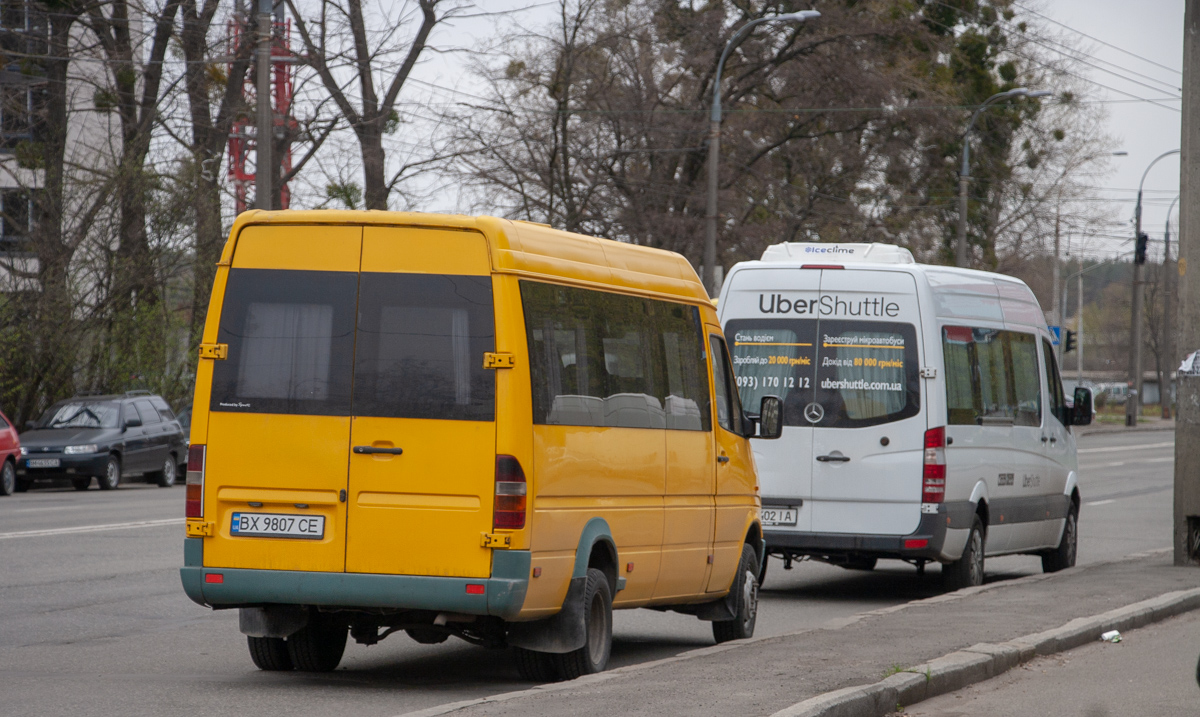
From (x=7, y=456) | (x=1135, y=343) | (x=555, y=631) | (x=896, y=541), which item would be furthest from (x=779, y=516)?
(x=1135, y=343)

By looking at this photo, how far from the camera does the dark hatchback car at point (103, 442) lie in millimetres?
25625

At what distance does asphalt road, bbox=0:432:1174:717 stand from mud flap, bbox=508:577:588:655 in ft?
1.08

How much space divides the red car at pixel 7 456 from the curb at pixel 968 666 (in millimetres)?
18610

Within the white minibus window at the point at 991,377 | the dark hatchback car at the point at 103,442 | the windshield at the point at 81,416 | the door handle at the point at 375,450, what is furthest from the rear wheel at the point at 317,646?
the windshield at the point at 81,416

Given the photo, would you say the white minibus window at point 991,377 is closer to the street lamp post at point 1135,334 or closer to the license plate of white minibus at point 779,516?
the license plate of white minibus at point 779,516

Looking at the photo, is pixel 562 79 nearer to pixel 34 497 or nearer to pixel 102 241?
pixel 102 241

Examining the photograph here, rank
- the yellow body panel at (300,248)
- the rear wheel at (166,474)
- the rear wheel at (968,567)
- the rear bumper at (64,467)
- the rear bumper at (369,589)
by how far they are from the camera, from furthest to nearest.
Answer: the rear wheel at (166,474), the rear bumper at (64,467), the rear wheel at (968,567), the yellow body panel at (300,248), the rear bumper at (369,589)

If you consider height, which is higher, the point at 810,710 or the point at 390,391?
the point at 390,391

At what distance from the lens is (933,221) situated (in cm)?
4144

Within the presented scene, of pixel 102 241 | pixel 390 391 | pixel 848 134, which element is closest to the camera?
pixel 390 391

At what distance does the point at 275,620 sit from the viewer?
7785 mm

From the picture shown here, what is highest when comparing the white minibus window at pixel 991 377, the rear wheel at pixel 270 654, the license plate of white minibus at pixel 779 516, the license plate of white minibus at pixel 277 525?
the white minibus window at pixel 991 377

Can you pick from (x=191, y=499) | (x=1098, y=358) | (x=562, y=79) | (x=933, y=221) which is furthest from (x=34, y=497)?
(x=1098, y=358)

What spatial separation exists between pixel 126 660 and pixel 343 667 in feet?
4.09
